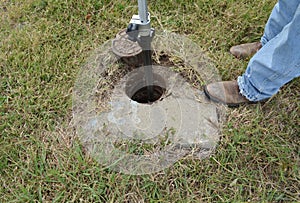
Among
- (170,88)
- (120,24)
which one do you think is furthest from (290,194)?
(120,24)

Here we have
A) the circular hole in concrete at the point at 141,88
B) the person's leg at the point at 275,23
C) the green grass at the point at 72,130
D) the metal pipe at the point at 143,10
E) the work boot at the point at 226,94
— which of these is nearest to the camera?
the metal pipe at the point at 143,10

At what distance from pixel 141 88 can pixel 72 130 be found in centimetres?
49

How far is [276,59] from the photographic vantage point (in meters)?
1.52

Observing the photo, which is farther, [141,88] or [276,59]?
[141,88]

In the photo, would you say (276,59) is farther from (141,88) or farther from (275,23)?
(141,88)

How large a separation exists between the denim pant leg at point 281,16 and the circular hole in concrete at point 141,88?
674 millimetres

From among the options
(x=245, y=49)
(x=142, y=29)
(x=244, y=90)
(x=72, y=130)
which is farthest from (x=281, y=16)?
(x=72, y=130)

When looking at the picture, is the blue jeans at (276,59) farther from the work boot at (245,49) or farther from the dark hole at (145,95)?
the dark hole at (145,95)

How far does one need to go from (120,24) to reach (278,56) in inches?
43.5

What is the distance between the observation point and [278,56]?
1.51 m

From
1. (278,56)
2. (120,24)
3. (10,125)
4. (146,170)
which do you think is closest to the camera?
(278,56)

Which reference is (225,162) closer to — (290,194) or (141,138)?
(290,194)

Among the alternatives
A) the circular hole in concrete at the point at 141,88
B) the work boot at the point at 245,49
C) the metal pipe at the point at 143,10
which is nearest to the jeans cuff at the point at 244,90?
the work boot at the point at 245,49

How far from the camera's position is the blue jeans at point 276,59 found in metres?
1.44
